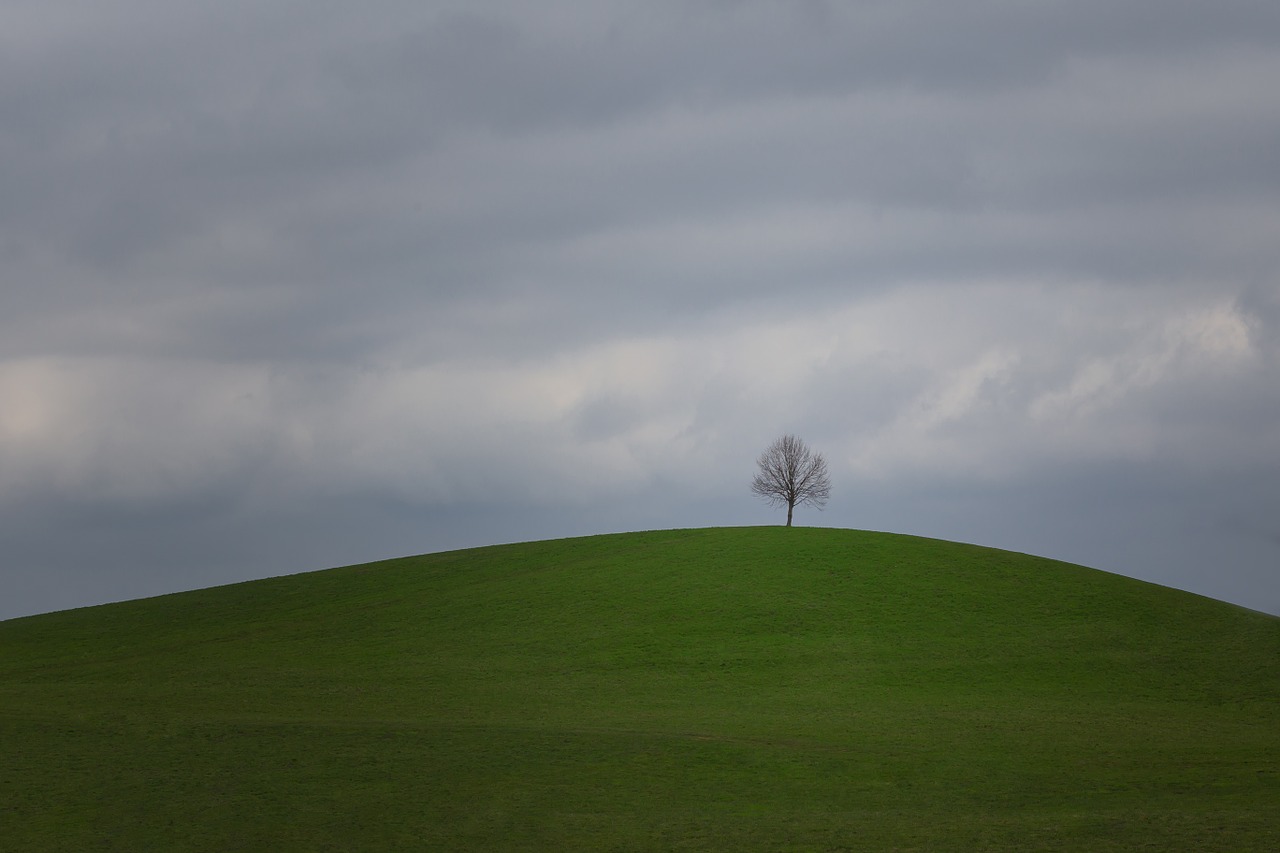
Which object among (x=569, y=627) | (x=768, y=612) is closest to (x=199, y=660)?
(x=569, y=627)

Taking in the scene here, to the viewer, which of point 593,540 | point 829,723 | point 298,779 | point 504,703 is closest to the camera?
point 298,779

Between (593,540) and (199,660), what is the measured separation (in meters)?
27.1

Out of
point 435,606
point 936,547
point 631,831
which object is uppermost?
point 936,547

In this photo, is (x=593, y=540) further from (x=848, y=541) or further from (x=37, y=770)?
(x=37, y=770)

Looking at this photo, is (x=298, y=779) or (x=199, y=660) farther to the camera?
(x=199, y=660)

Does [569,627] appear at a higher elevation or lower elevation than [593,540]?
lower

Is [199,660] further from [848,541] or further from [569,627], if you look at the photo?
[848,541]

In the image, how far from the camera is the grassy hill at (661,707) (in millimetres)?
25016

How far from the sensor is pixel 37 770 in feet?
95.6

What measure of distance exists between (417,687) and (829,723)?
15.8 metres

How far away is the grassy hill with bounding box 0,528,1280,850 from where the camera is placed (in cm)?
2502

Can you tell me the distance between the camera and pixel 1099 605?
5128 centimetres

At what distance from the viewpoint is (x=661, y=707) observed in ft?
123

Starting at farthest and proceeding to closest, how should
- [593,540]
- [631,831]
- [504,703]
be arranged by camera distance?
[593,540] → [504,703] → [631,831]
